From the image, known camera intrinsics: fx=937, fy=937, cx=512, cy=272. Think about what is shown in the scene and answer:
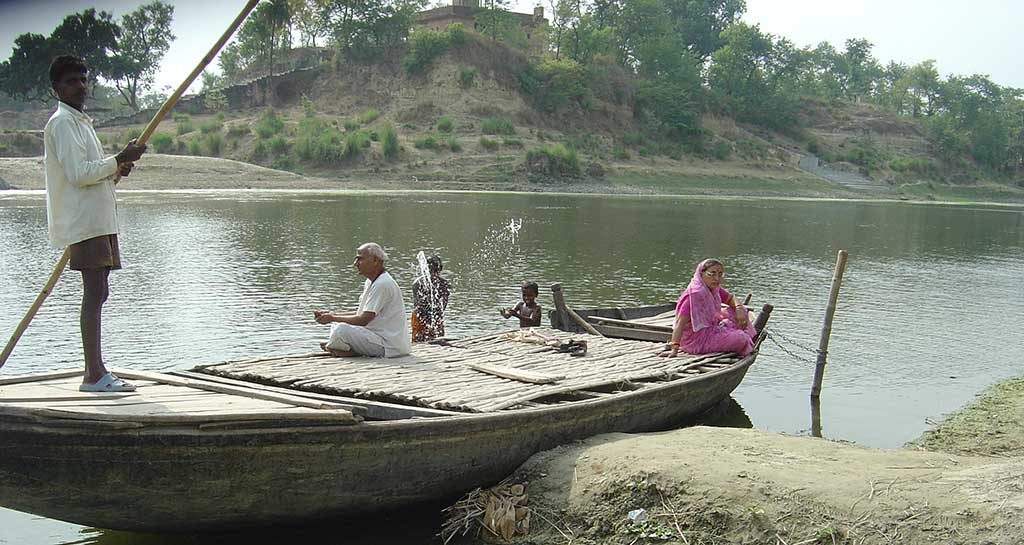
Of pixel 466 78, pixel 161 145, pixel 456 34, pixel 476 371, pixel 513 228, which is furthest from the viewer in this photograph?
pixel 456 34

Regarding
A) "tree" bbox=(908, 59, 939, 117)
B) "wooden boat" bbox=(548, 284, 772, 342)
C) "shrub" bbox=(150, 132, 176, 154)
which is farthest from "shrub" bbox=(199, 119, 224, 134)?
"tree" bbox=(908, 59, 939, 117)

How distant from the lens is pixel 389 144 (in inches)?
2167

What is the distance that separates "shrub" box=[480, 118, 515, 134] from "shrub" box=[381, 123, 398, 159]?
8333mm

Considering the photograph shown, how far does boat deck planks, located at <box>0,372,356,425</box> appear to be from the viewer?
5.22m

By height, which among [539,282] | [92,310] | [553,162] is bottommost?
[539,282]

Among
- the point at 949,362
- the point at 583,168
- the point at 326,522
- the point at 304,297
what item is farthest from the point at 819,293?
the point at 583,168

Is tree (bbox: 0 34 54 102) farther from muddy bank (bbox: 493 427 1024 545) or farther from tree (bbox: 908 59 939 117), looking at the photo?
tree (bbox: 908 59 939 117)

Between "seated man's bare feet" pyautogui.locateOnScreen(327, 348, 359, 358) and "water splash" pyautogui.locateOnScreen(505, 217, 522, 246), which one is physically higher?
"seated man's bare feet" pyautogui.locateOnScreen(327, 348, 359, 358)

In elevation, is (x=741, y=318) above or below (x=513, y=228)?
above

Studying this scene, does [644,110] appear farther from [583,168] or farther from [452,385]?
[452,385]

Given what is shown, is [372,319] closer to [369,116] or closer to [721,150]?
[369,116]

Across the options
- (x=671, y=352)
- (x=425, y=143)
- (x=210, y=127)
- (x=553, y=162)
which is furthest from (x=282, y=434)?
(x=210, y=127)

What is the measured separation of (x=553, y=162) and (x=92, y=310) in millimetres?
53390

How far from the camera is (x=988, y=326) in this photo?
56.0ft
